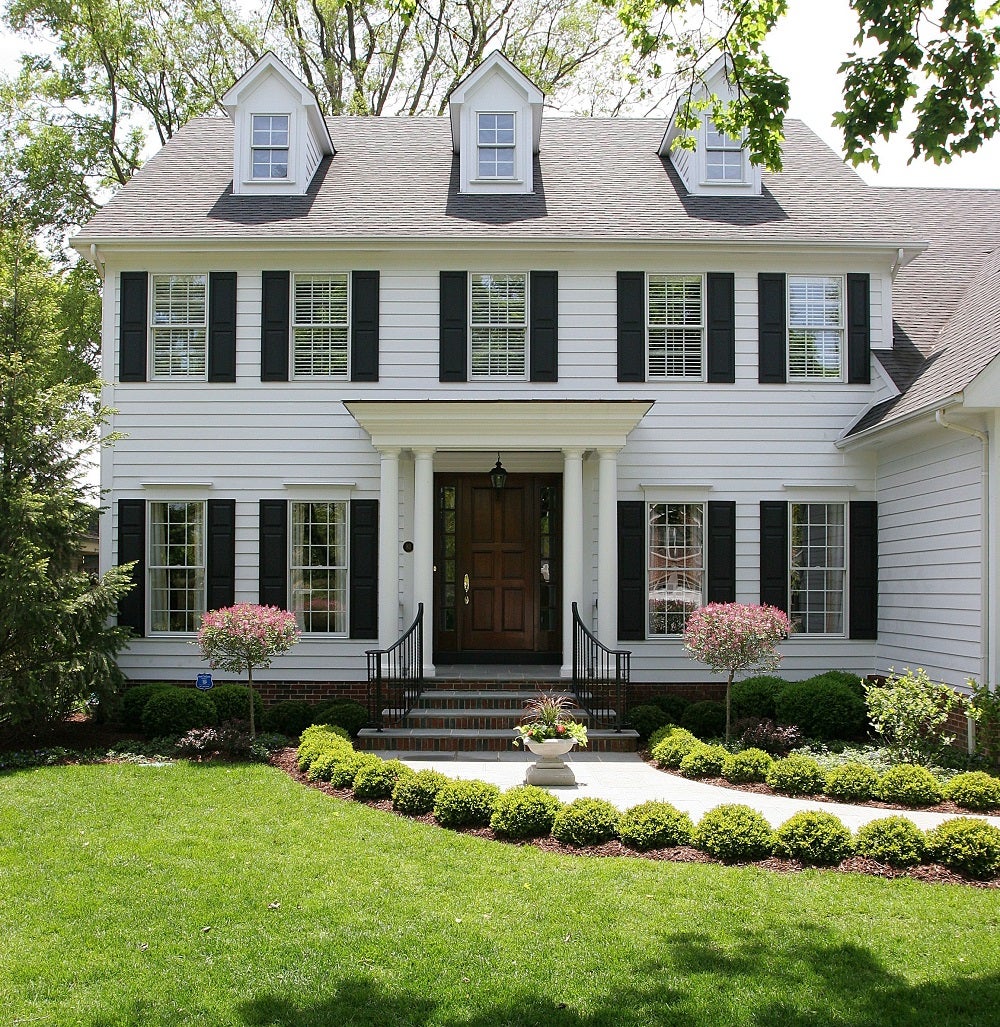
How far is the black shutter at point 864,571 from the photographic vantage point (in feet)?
41.8

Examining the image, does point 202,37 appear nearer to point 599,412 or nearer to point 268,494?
point 268,494

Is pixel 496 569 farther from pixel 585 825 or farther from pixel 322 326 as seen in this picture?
pixel 585 825

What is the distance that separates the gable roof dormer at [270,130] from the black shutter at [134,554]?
4848 mm

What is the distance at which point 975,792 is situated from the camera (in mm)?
8094

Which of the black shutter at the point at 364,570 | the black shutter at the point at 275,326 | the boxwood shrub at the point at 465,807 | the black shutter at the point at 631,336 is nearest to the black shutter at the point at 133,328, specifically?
the black shutter at the point at 275,326

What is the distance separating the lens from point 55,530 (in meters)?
11.1

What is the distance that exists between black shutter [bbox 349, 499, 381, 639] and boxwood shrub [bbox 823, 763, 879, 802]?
247 inches

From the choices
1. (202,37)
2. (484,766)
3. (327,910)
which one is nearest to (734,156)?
(484,766)

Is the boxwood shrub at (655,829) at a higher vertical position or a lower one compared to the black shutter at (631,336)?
lower

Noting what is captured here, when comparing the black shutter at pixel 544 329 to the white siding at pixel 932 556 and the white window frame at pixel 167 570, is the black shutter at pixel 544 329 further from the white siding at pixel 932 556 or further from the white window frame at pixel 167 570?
the white window frame at pixel 167 570

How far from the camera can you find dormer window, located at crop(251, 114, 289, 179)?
1381 cm

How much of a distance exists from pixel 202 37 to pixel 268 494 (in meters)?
14.5

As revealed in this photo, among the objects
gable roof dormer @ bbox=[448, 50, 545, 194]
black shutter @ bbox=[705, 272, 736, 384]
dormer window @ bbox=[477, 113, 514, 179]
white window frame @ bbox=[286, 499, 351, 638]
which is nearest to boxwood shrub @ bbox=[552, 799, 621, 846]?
white window frame @ bbox=[286, 499, 351, 638]

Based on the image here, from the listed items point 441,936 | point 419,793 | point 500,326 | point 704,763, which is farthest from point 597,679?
point 441,936
